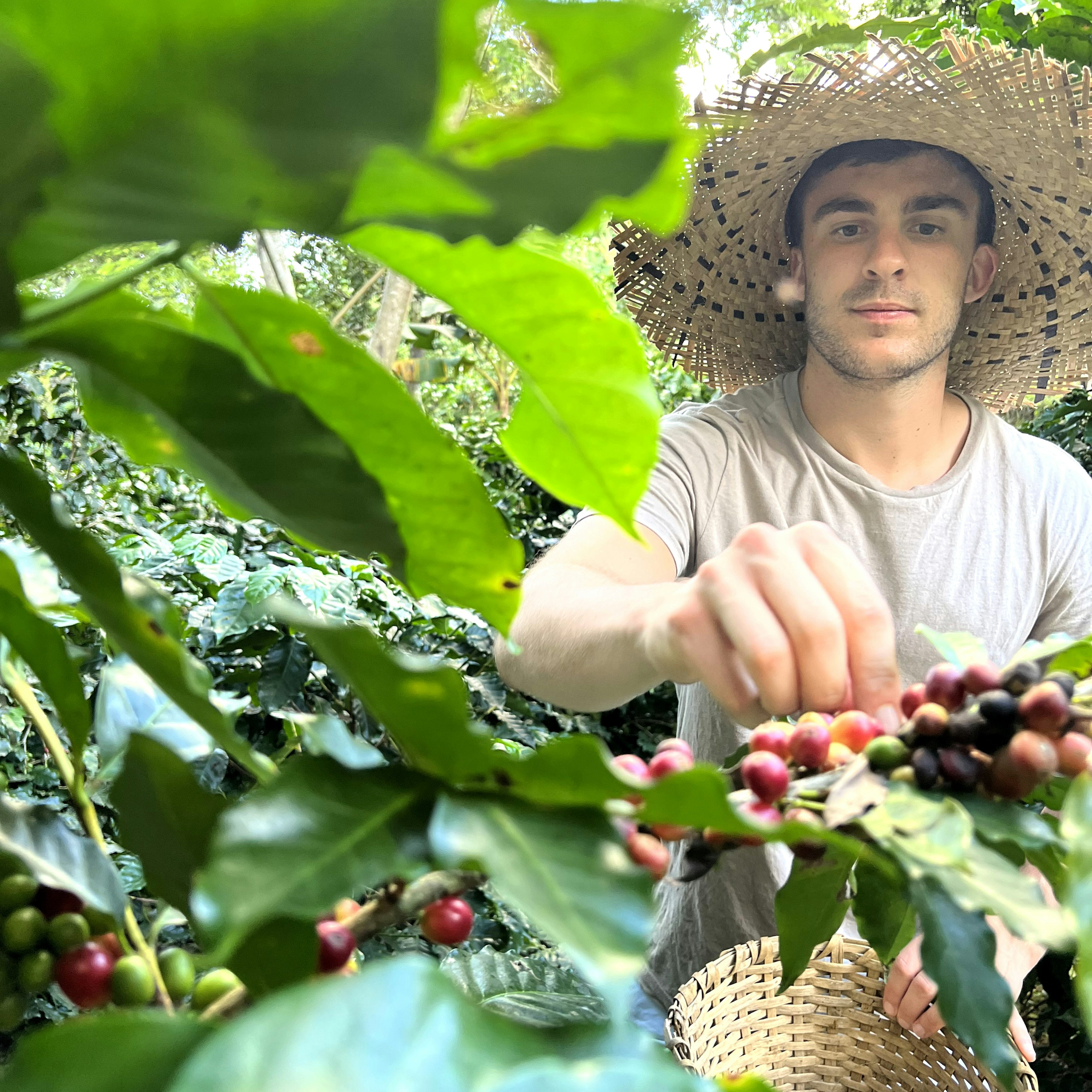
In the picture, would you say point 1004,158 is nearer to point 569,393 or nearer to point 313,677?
point 313,677

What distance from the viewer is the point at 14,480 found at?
23 cm

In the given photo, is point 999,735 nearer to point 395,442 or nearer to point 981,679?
point 981,679

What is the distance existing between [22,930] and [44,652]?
0.25 ft

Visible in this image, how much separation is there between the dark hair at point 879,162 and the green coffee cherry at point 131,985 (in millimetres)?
1365

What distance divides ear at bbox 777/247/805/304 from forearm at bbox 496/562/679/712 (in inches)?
29.2

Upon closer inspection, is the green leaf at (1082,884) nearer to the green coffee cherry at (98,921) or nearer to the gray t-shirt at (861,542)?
the green coffee cherry at (98,921)

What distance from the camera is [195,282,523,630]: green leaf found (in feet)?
0.88

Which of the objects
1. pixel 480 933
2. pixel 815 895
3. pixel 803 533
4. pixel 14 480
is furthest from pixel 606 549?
pixel 14 480

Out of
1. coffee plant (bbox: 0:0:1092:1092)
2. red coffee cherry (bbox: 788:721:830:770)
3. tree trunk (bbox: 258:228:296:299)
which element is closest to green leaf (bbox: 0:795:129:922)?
coffee plant (bbox: 0:0:1092:1092)

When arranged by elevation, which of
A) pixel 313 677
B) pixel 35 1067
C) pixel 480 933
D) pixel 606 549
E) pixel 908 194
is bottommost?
pixel 480 933

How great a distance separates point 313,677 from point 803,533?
86cm

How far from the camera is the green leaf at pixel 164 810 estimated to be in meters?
0.24

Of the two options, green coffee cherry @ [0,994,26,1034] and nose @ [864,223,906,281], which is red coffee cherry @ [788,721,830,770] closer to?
green coffee cherry @ [0,994,26,1034]

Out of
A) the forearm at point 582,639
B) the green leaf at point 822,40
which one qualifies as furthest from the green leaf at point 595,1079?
the green leaf at point 822,40
